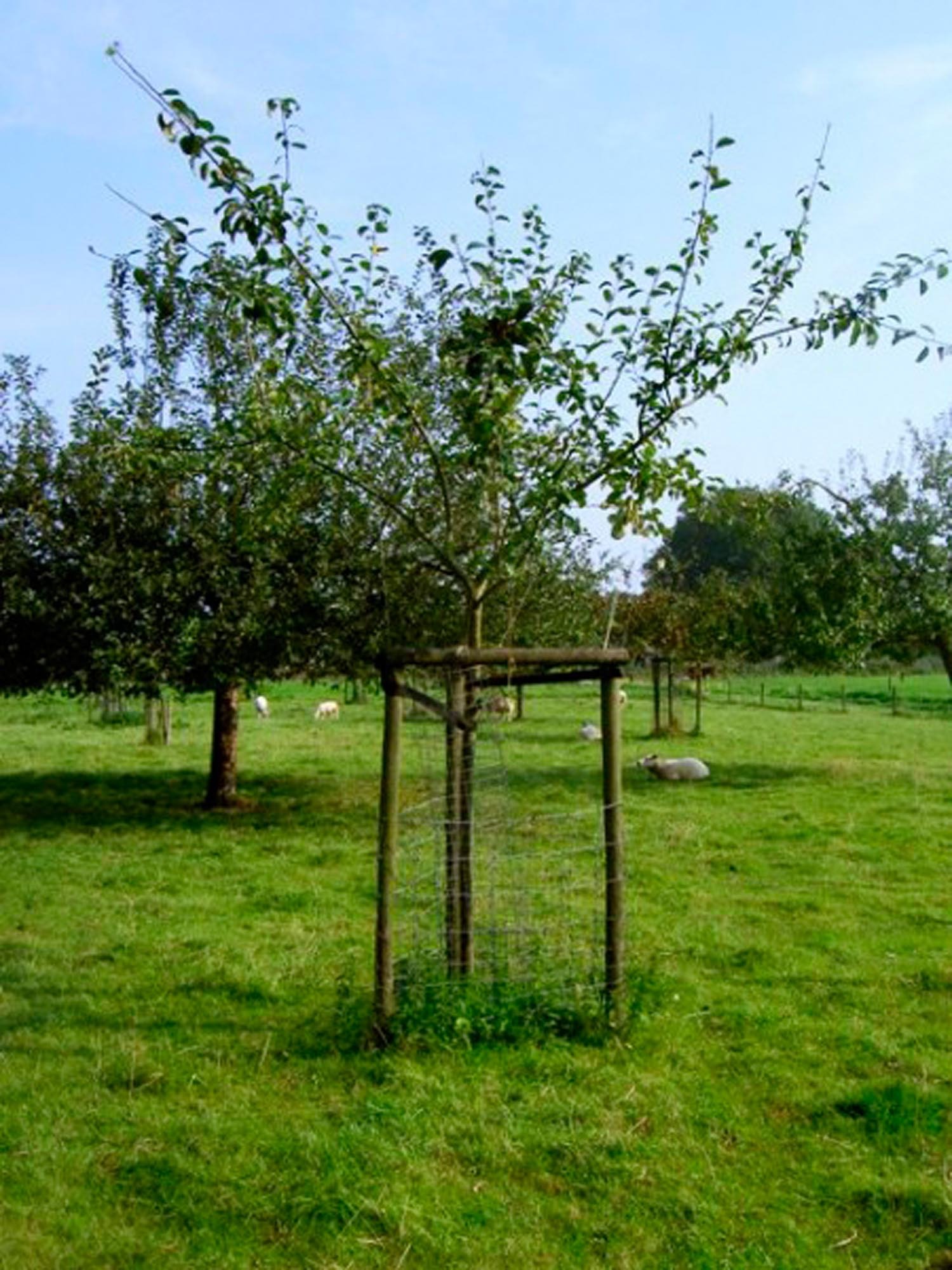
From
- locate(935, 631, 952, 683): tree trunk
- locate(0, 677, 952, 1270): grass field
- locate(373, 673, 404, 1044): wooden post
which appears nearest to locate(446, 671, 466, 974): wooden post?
locate(373, 673, 404, 1044): wooden post

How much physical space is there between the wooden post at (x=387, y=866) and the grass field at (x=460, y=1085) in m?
0.24

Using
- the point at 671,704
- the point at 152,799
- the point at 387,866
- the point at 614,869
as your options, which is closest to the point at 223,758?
the point at 152,799

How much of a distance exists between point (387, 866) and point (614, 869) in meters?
1.26

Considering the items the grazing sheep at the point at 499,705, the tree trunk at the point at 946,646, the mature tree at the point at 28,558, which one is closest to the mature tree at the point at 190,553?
the mature tree at the point at 28,558

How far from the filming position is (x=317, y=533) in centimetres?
1597

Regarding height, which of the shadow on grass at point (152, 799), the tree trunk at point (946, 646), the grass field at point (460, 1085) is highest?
the tree trunk at point (946, 646)

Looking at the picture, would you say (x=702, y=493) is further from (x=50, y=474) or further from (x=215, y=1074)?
(x=50, y=474)

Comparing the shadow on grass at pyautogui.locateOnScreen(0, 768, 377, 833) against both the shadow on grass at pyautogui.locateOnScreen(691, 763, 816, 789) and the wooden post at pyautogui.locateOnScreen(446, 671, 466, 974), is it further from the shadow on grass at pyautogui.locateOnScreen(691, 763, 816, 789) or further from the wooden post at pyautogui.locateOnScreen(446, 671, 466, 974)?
the wooden post at pyautogui.locateOnScreen(446, 671, 466, 974)

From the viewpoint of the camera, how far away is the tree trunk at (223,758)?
17.8 meters

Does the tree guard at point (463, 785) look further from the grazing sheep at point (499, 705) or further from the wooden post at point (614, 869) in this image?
the grazing sheep at point (499, 705)

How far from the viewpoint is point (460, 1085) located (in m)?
6.28

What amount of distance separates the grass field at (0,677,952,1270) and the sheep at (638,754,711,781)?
7.21 m

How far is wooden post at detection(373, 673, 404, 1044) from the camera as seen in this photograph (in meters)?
6.95

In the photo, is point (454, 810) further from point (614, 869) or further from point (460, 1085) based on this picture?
point (460, 1085)
